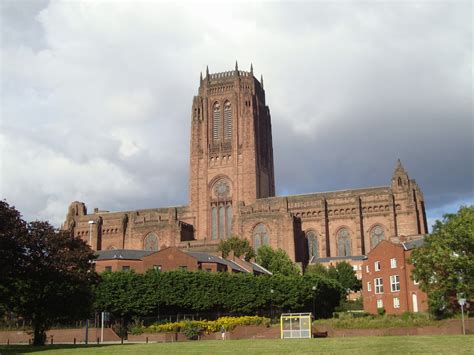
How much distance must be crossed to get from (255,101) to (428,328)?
76.2 meters

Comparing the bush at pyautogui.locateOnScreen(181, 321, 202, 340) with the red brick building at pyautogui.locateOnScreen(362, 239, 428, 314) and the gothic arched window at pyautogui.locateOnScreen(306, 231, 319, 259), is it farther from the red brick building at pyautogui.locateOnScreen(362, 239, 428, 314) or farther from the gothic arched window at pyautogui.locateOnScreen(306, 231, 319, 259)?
the gothic arched window at pyautogui.locateOnScreen(306, 231, 319, 259)

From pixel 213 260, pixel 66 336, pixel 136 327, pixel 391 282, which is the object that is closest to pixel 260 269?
pixel 213 260

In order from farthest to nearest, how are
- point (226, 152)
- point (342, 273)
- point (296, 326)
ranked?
point (226, 152), point (342, 273), point (296, 326)

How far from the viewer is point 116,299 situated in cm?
5078

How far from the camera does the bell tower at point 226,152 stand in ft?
345

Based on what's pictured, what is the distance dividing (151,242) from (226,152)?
70.3 ft

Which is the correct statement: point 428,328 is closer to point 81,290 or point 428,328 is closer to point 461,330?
point 461,330

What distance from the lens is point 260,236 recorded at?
9738cm

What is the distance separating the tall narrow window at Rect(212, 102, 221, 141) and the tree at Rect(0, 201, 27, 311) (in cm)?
7662

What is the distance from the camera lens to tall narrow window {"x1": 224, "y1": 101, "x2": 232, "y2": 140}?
359 ft

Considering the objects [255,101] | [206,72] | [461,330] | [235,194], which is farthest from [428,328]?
[206,72]

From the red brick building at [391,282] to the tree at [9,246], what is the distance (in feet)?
120

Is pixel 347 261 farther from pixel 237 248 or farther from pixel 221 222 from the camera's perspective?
pixel 221 222

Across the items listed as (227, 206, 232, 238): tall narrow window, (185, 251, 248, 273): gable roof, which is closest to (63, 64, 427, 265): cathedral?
(227, 206, 232, 238): tall narrow window
